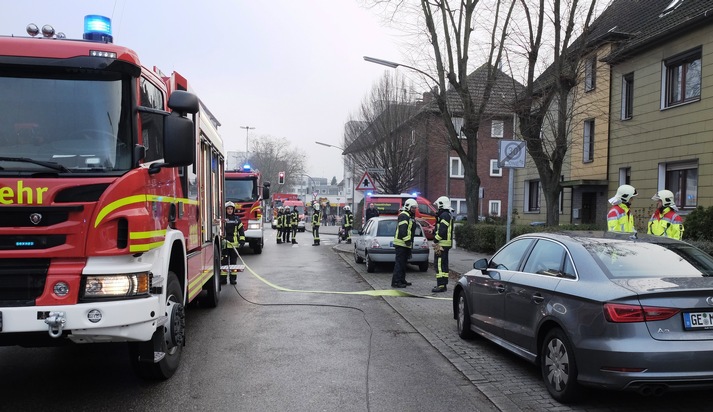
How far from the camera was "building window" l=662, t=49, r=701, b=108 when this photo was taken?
50.6 feet

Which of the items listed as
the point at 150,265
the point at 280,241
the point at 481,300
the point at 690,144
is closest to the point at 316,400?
the point at 150,265

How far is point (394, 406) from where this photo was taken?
445 cm

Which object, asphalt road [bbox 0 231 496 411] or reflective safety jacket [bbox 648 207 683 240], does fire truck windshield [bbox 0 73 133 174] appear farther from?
reflective safety jacket [bbox 648 207 683 240]

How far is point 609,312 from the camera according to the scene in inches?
156

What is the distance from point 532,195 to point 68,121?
2488 centimetres

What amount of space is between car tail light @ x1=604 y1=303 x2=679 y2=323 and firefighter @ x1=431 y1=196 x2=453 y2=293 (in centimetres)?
652

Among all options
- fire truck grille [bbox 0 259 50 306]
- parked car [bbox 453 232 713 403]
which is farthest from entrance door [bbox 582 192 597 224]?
fire truck grille [bbox 0 259 50 306]

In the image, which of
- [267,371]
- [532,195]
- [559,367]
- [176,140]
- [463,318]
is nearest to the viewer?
[176,140]

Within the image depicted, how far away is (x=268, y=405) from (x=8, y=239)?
232cm

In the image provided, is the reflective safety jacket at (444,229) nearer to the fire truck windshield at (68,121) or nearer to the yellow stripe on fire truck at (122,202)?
the yellow stripe on fire truck at (122,202)

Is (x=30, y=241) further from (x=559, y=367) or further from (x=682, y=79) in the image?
(x=682, y=79)

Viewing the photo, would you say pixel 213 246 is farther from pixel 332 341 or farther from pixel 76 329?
pixel 76 329

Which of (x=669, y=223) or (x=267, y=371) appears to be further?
(x=669, y=223)

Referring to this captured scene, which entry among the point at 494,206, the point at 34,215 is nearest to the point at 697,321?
the point at 34,215
